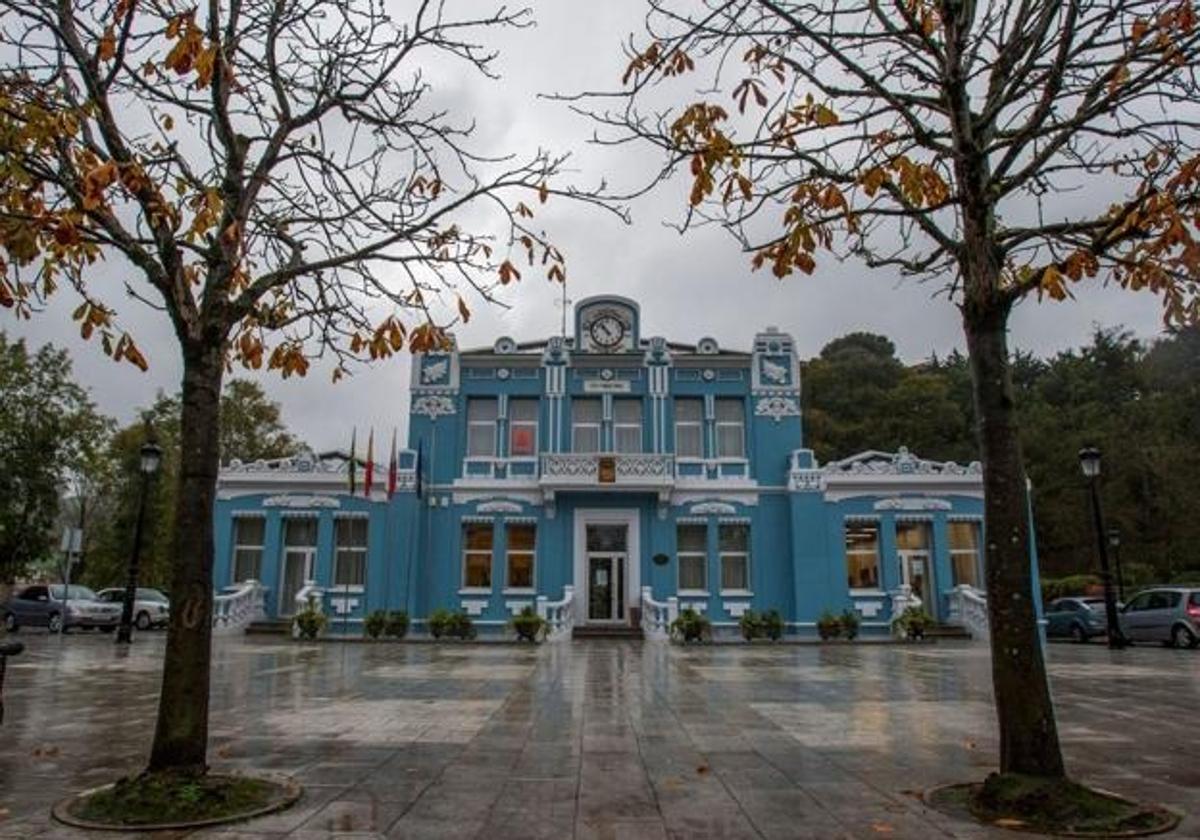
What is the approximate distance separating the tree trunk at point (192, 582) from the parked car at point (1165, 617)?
23350 millimetres

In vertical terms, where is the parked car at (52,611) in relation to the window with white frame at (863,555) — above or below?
below

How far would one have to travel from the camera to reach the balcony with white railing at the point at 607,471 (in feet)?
83.6

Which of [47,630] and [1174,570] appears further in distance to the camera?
[1174,570]

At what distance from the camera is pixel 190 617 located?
537 cm

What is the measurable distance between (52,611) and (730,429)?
22.6m

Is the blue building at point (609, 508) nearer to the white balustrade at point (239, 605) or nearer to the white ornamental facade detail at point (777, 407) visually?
the white ornamental facade detail at point (777, 407)

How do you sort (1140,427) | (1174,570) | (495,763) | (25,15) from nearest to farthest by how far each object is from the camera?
1. (25,15)
2. (495,763)
3. (1174,570)
4. (1140,427)

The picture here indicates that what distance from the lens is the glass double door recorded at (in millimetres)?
25938

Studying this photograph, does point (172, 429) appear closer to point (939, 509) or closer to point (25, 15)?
point (939, 509)

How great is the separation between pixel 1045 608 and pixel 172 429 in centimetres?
4036

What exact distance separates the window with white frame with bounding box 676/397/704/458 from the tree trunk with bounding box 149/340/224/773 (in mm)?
21985

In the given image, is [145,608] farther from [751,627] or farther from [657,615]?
[751,627]

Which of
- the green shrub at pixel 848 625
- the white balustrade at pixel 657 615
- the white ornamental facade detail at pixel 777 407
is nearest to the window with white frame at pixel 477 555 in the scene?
the white balustrade at pixel 657 615

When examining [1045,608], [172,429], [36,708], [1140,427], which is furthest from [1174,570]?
[172,429]
